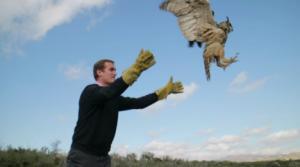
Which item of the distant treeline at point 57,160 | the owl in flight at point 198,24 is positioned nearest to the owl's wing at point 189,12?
the owl in flight at point 198,24

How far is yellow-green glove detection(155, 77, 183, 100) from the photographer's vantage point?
650cm

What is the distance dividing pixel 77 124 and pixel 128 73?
1.01m

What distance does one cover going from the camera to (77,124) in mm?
5730

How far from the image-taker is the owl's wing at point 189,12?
8.31 m

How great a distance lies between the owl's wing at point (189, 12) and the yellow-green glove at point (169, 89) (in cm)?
176

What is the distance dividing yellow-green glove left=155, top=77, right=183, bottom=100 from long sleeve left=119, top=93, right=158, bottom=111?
0.08 metres

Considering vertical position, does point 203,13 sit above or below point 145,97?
above

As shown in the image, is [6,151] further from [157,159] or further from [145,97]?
[145,97]

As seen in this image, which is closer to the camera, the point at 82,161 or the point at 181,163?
the point at 82,161

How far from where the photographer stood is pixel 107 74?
5691mm

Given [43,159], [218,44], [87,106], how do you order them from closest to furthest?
[87,106] < [218,44] < [43,159]

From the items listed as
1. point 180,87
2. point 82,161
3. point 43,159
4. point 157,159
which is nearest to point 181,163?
point 157,159

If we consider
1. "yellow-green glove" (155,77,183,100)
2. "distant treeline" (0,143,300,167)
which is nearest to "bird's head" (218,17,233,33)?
"yellow-green glove" (155,77,183,100)

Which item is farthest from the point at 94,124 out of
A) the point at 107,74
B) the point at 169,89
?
the point at 169,89
